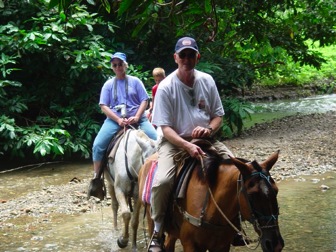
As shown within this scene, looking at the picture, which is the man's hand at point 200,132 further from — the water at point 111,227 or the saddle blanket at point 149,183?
the water at point 111,227

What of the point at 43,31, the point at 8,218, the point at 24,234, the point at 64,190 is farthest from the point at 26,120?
the point at 24,234

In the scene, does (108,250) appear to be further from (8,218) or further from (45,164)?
(45,164)

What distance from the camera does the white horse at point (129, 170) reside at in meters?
6.95

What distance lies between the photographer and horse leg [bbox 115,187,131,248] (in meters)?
6.87

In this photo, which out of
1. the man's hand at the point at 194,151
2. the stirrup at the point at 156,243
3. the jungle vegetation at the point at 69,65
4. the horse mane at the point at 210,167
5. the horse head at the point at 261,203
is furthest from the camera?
the jungle vegetation at the point at 69,65

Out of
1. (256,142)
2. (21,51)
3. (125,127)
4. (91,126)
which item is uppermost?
(21,51)

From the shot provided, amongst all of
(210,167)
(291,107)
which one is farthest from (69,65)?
(291,107)

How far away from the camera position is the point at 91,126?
1310 cm

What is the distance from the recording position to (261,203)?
3855mm

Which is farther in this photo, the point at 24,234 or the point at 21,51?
the point at 21,51

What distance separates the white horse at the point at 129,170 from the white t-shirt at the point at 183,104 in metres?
1.95

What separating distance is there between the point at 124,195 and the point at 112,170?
496 millimetres

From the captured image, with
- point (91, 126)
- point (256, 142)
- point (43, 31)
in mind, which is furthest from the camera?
point (256, 142)

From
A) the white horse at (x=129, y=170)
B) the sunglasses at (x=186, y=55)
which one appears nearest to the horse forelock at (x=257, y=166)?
the sunglasses at (x=186, y=55)
